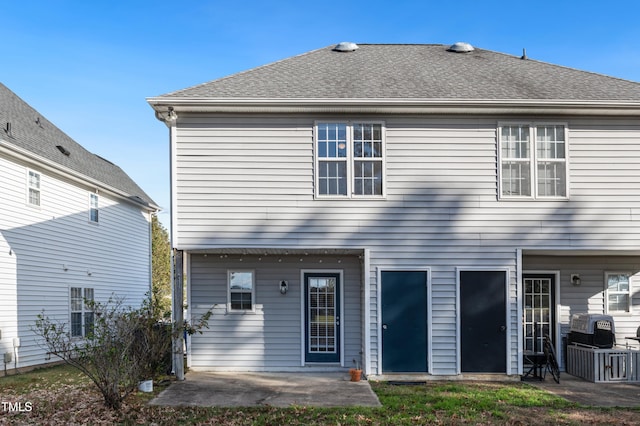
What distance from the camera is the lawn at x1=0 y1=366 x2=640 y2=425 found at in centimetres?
688

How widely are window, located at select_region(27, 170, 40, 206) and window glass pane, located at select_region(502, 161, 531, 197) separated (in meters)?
11.2

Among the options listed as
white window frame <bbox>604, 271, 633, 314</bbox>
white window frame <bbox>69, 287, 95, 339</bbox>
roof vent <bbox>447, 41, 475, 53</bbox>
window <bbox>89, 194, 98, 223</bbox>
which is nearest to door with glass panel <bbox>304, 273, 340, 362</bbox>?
white window frame <bbox>604, 271, 633, 314</bbox>

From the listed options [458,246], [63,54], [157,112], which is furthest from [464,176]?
[63,54]

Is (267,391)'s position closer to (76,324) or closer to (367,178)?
(367,178)

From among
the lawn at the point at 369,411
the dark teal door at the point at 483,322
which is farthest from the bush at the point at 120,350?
the dark teal door at the point at 483,322

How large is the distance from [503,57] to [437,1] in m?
2.68

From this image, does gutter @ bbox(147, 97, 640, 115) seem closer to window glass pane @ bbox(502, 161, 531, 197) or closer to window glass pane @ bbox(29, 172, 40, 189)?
window glass pane @ bbox(502, 161, 531, 197)

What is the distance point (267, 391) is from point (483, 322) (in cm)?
435

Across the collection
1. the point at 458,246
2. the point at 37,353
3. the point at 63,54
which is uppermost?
the point at 63,54

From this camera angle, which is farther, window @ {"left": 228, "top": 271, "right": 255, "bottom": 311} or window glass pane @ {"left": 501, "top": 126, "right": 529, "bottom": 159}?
window @ {"left": 228, "top": 271, "right": 255, "bottom": 311}

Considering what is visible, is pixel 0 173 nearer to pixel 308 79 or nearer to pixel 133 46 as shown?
pixel 133 46

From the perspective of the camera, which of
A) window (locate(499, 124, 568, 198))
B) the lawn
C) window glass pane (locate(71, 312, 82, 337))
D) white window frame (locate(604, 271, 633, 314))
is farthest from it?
window glass pane (locate(71, 312, 82, 337))

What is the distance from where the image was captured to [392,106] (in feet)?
32.1

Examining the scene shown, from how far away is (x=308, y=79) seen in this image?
10.8m
